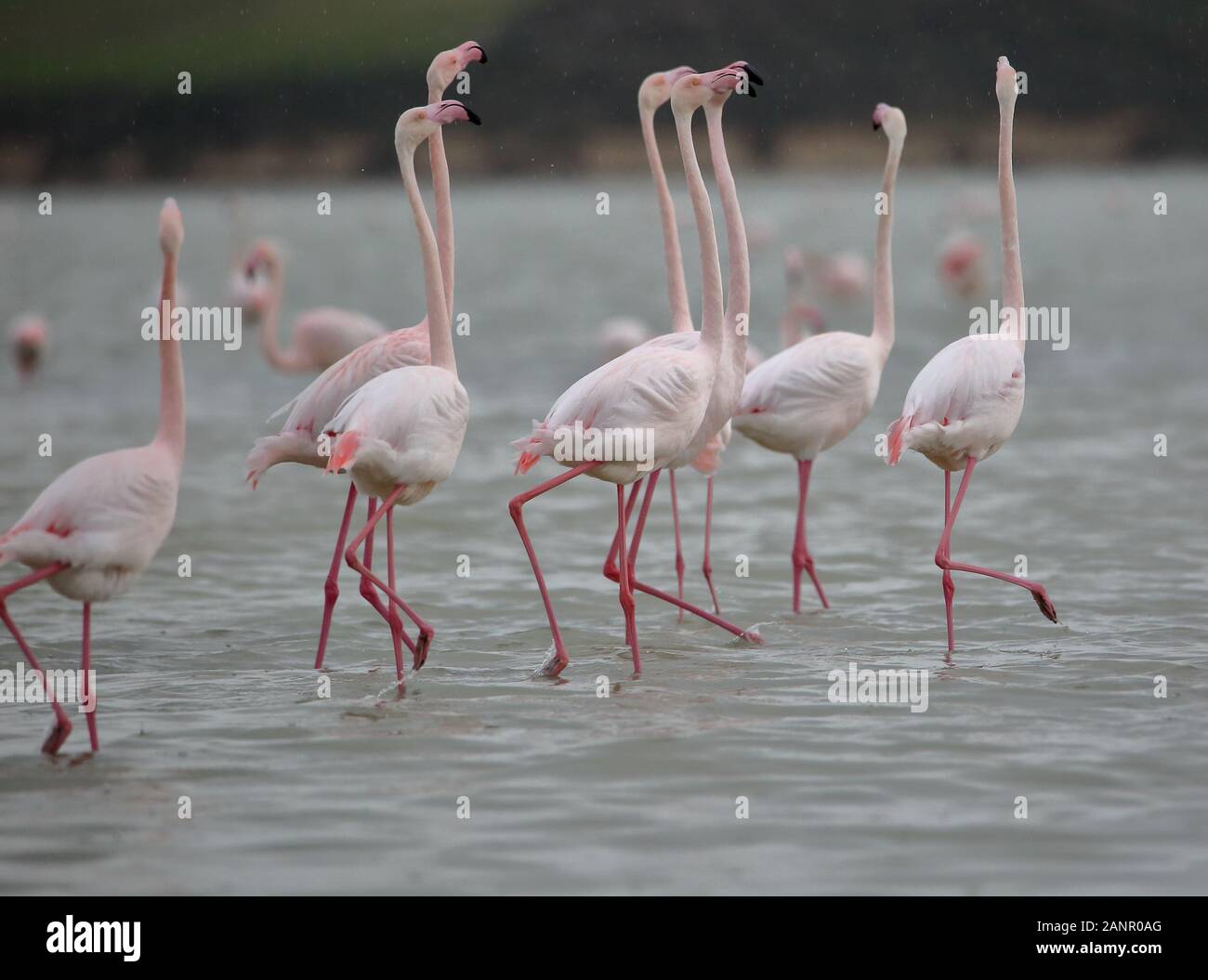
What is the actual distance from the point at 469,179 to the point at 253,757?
98251 mm

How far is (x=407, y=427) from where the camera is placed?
6285 millimetres

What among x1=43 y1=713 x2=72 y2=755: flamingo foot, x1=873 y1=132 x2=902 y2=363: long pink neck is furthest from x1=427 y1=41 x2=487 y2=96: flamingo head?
x1=43 y1=713 x2=72 y2=755: flamingo foot

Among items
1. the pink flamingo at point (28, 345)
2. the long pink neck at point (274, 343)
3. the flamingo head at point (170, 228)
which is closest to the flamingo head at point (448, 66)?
the flamingo head at point (170, 228)

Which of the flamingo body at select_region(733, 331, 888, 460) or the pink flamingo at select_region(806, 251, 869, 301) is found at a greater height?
the pink flamingo at select_region(806, 251, 869, 301)

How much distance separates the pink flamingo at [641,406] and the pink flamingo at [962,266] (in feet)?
49.1

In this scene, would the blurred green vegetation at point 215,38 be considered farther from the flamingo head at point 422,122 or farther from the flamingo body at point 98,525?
the flamingo body at point 98,525

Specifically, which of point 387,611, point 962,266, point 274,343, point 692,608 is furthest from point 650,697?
point 962,266

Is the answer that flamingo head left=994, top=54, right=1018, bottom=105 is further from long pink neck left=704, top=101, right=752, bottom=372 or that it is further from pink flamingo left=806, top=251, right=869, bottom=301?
pink flamingo left=806, top=251, right=869, bottom=301

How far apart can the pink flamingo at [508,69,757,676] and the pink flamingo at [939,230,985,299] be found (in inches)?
589

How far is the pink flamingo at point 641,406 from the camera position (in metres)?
6.42

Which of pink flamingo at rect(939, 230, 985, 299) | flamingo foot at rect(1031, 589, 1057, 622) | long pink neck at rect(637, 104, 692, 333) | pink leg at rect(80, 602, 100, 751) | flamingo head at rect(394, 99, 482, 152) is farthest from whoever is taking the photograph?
pink flamingo at rect(939, 230, 985, 299)

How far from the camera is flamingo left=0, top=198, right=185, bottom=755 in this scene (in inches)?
211

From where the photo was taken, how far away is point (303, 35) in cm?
9556
